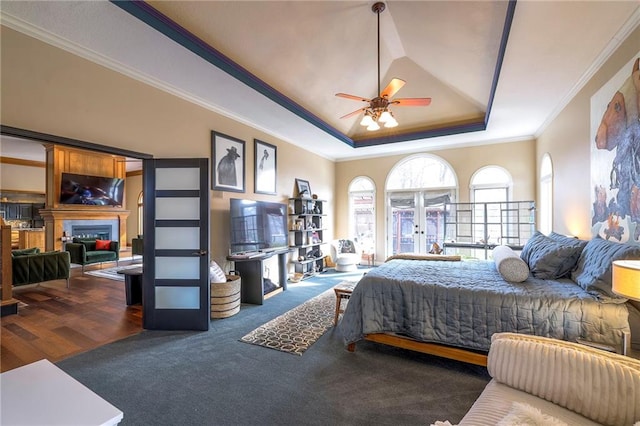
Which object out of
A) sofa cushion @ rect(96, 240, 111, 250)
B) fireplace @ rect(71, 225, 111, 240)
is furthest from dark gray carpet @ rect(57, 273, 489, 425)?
fireplace @ rect(71, 225, 111, 240)

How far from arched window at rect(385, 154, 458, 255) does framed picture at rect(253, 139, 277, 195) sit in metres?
3.07

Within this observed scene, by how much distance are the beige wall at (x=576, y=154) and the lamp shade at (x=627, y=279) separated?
78.9 inches

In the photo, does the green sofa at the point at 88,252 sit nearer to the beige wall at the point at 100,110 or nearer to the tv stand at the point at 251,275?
the beige wall at the point at 100,110

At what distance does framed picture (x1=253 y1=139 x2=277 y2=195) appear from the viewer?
499 centimetres

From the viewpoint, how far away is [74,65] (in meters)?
2.76

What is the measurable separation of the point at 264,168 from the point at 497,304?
13.6 ft

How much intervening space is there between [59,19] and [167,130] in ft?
4.56

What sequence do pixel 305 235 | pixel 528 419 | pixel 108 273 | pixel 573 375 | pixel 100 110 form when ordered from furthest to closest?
pixel 108 273
pixel 305 235
pixel 100 110
pixel 573 375
pixel 528 419

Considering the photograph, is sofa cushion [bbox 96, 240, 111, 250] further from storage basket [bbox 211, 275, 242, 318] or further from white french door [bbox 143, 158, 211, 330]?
storage basket [bbox 211, 275, 242, 318]

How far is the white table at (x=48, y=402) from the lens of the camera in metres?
1.00

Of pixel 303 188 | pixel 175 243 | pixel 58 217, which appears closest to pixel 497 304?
pixel 175 243

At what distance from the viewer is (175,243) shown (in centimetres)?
345

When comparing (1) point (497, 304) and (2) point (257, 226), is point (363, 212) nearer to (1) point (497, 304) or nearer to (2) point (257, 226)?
(2) point (257, 226)

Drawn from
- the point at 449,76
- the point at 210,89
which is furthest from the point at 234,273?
the point at 449,76
